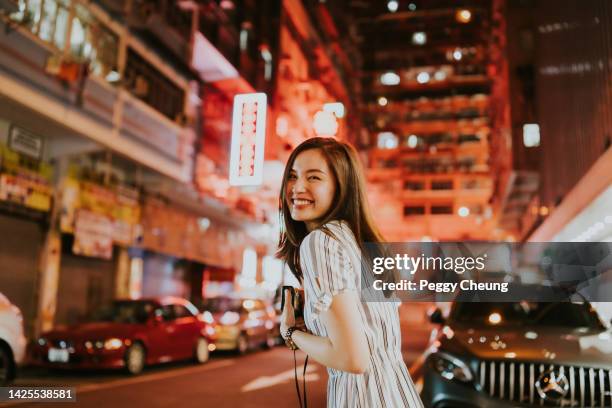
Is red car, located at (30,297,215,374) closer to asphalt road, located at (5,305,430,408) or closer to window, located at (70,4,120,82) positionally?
asphalt road, located at (5,305,430,408)

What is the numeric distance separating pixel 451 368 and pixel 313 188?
12.4ft

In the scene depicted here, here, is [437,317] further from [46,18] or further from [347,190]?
[46,18]

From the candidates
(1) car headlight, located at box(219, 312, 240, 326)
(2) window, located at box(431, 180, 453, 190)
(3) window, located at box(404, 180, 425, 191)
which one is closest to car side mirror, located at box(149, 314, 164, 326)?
(1) car headlight, located at box(219, 312, 240, 326)

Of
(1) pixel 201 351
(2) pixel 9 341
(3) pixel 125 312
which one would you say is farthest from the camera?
(1) pixel 201 351

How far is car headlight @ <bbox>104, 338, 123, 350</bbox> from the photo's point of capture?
10977mm

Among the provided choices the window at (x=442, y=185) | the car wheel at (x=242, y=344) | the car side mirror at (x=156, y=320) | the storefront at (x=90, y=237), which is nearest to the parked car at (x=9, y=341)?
the car side mirror at (x=156, y=320)

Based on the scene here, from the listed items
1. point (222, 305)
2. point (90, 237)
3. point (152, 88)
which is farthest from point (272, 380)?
point (152, 88)

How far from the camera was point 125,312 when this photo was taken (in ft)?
43.2

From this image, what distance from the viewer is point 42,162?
14.8 metres

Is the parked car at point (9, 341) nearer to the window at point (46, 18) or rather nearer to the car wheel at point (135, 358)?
the car wheel at point (135, 358)

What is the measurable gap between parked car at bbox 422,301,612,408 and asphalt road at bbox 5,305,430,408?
328 cm

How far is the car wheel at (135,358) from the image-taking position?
36.8 ft

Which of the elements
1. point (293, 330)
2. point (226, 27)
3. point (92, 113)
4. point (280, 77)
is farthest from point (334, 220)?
point (280, 77)

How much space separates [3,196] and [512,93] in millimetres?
23657
